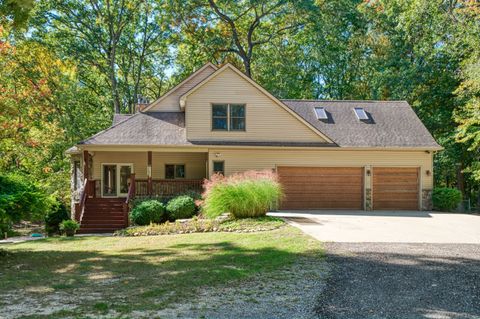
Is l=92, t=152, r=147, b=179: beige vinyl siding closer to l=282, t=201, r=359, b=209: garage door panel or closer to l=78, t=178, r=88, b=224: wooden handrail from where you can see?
l=78, t=178, r=88, b=224: wooden handrail

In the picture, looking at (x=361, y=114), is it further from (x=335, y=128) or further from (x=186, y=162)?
(x=186, y=162)

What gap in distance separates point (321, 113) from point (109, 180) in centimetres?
1152

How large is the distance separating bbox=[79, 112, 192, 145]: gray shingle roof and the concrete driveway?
6.93 m

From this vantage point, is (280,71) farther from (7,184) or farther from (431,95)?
(7,184)

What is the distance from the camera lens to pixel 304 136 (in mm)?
19828

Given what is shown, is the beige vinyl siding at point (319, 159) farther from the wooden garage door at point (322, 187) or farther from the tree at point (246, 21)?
the tree at point (246, 21)

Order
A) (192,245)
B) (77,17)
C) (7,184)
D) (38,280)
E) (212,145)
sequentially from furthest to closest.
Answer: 1. (77,17)
2. (212,145)
3. (192,245)
4. (7,184)
5. (38,280)

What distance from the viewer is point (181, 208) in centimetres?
1683

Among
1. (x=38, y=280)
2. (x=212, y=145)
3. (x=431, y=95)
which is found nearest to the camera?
(x=38, y=280)

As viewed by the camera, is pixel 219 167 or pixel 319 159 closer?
pixel 219 167

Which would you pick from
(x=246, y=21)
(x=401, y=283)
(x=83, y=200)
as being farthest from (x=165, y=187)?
(x=246, y=21)

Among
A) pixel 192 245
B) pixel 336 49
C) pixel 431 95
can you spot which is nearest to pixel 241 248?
pixel 192 245

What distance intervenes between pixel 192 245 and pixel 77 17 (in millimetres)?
23619

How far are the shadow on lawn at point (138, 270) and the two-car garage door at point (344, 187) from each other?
30.5 feet
